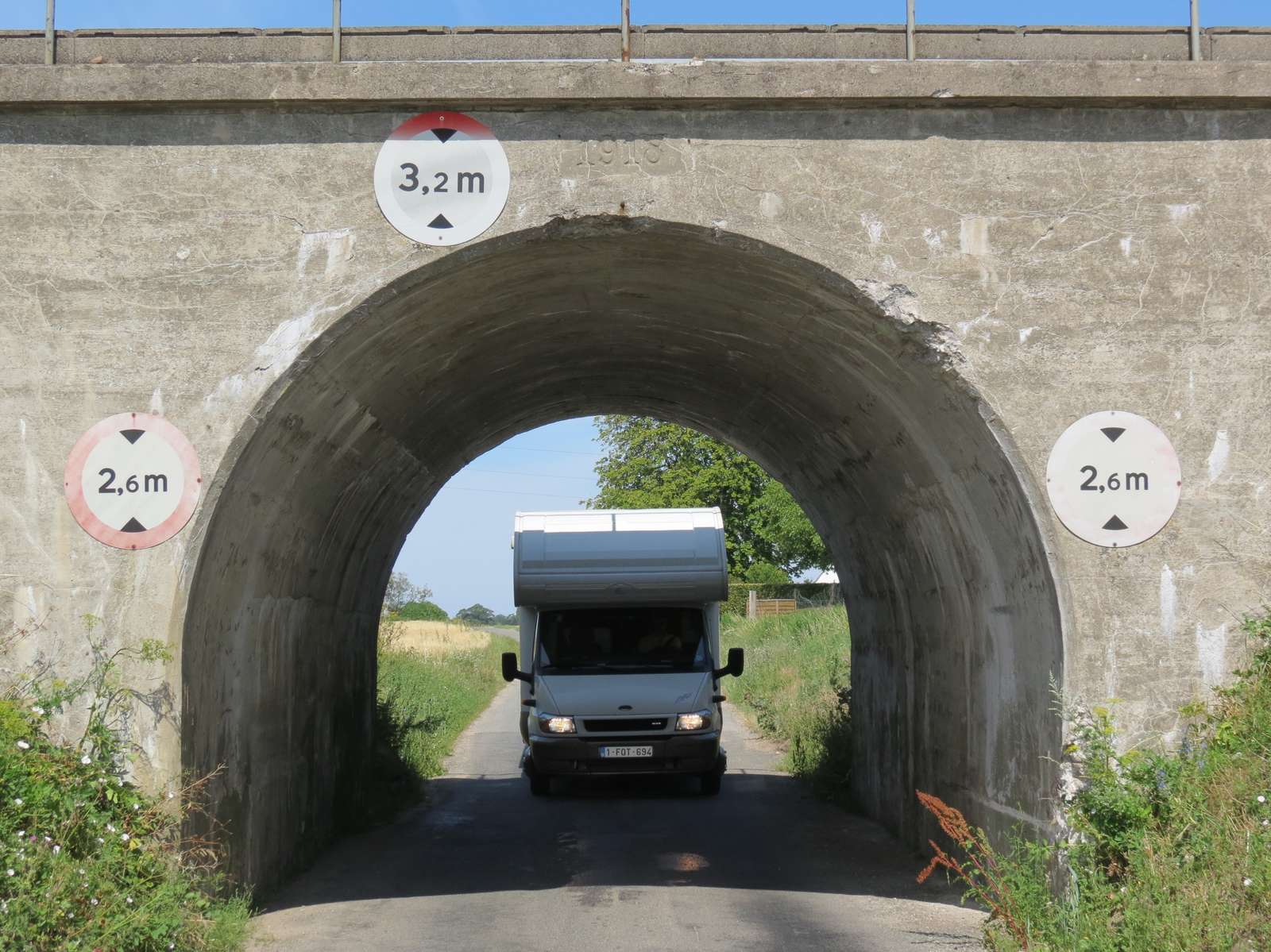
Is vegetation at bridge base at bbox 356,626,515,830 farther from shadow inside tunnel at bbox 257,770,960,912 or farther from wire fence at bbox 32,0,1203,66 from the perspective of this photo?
wire fence at bbox 32,0,1203,66

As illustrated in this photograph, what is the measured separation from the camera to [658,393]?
1403 cm

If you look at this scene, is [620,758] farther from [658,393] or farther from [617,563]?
[658,393]

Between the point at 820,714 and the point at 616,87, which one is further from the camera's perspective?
the point at 820,714

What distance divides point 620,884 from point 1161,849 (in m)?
4.64

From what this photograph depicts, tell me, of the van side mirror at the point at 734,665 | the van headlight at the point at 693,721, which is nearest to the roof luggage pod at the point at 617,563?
the van side mirror at the point at 734,665

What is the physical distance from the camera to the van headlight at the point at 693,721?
15.2 metres

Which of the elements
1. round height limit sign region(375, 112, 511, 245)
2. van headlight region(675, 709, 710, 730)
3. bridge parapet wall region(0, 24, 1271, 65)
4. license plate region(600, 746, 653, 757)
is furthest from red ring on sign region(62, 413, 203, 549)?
van headlight region(675, 709, 710, 730)

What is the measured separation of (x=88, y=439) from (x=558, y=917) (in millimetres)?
4333

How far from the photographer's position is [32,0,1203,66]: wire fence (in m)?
8.30

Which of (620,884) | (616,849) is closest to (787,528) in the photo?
(616,849)

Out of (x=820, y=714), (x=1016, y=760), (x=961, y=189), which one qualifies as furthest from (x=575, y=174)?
(x=820, y=714)

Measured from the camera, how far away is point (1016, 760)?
8617 mm

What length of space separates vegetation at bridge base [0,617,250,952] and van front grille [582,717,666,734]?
7.25 metres

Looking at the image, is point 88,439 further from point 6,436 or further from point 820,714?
point 820,714
